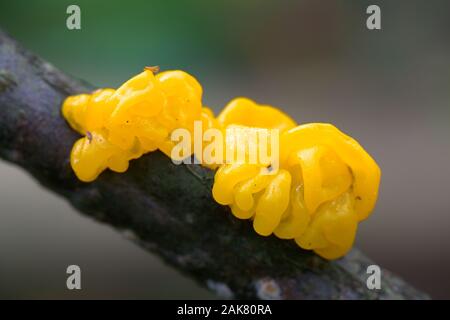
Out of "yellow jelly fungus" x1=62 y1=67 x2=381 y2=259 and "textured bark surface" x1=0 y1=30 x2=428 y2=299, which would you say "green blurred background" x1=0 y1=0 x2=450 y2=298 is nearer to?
"textured bark surface" x1=0 y1=30 x2=428 y2=299

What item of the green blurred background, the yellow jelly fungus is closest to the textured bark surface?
the yellow jelly fungus

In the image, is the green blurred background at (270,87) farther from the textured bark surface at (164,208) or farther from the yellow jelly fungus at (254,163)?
the yellow jelly fungus at (254,163)

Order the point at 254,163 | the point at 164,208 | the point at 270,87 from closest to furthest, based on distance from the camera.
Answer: the point at 254,163
the point at 164,208
the point at 270,87

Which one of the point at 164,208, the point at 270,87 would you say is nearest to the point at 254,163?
the point at 164,208

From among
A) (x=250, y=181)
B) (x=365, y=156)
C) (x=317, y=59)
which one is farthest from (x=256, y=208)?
(x=317, y=59)

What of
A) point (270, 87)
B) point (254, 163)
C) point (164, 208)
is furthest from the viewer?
point (270, 87)

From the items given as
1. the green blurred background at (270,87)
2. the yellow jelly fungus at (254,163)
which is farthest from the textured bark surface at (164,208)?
the green blurred background at (270,87)

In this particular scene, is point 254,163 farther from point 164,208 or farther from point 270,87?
point 270,87
